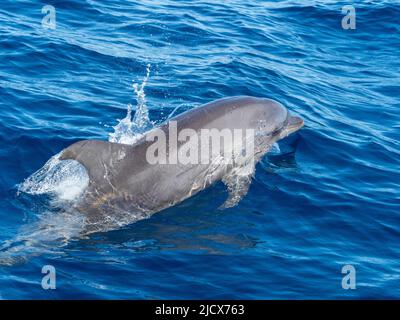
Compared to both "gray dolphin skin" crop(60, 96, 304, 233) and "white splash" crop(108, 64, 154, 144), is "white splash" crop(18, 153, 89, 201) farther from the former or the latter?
"white splash" crop(108, 64, 154, 144)

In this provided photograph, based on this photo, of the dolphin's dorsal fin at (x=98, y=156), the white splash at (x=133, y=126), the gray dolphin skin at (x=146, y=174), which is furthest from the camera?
the white splash at (x=133, y=126)

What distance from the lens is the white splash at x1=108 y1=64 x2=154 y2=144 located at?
14500 millimetres

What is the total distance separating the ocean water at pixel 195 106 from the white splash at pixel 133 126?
6cm

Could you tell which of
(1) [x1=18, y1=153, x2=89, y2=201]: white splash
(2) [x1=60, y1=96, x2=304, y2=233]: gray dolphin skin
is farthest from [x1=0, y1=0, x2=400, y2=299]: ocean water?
(2) [x1=60, y1=96, x2=304, y2=233]: gray dolphin skin

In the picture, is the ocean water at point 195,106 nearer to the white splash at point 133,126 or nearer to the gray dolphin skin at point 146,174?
the white splash at point 133,126

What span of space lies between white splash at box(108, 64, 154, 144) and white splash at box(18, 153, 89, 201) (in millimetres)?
1158

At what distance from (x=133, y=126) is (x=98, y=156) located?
302 cm

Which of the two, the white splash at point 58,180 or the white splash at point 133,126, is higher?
the white splash at point 133,126

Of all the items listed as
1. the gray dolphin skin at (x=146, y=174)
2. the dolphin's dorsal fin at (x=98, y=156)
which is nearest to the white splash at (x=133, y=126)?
the gray dolphin skin at (x=146, y=174)

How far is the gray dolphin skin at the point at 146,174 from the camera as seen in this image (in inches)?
480

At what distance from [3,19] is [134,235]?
11145 millimetres
